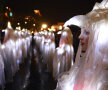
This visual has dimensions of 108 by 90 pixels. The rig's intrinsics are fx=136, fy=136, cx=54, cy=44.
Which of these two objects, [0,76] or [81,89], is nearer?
[81,89]

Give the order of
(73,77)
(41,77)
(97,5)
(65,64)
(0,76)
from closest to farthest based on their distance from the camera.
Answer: (97,5), (73,77), (0,76), (65,64), (41,77)

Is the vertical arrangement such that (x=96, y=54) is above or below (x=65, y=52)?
above

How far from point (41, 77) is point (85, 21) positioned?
7.02 meters

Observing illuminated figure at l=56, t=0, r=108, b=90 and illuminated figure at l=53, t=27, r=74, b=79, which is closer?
illuminated figure at l=56, t=0, r=108, b=90

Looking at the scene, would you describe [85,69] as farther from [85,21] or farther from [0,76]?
[0,76]

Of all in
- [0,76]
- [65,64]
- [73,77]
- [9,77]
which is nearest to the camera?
[73,77]

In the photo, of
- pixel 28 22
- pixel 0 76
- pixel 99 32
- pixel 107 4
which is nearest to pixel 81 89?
pixel 99 32

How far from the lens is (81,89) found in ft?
5.18

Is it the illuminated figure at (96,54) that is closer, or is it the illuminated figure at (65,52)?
the illuminated figure at (96,54)

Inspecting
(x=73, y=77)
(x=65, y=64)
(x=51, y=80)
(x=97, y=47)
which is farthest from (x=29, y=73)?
(x=97, y=47)

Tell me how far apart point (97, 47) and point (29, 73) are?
8.09 m

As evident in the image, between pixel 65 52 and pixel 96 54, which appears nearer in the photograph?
pixel 96 54

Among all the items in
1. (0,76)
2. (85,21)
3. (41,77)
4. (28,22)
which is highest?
(28,22)

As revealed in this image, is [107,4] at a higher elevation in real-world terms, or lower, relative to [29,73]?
higher
